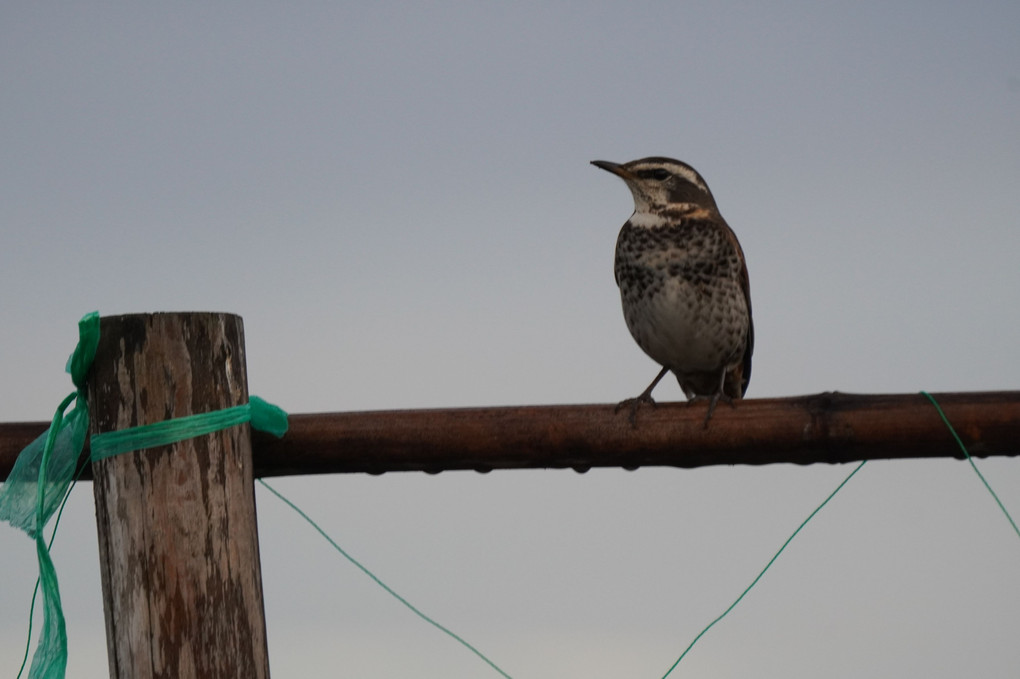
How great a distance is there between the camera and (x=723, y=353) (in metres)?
4.09

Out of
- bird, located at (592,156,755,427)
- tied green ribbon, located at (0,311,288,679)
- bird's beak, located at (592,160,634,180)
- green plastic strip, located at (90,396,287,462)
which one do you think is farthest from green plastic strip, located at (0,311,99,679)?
bird's beak, located at (592,160,634,180)

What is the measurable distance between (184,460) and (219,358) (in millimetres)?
208

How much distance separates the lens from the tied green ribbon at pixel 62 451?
7.40 feet

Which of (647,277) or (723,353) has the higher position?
(647,277)

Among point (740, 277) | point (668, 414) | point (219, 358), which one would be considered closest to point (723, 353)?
point (740, 277)

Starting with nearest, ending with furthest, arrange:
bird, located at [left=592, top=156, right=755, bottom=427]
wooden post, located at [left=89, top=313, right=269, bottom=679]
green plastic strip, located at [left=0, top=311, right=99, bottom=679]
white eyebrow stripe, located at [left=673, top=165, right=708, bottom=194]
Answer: wooden post, located at [left=89, top=313, right=269, bottom=679] → green plastic strip, located at [left=0, top=311, right=99, bottom=679] → bird, located at [left=592, top=156, right=755, bottom=427] → white eyebrow stripe, located at [left=673, top=165, right=708, bottom=194]

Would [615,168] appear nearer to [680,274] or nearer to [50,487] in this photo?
[680,274]

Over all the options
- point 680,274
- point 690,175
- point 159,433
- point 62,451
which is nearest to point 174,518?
point 159,433

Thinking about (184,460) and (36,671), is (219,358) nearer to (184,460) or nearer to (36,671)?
(184,460)

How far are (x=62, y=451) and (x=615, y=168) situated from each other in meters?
2.38

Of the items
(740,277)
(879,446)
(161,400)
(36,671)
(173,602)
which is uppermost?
(740,277)

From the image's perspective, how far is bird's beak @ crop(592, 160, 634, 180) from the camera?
4.24 meters

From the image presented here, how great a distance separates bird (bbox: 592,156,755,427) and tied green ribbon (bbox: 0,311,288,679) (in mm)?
1734

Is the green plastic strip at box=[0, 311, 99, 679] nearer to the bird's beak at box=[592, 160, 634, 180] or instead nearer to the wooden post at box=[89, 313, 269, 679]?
the wooden post at box=[89, 313, 269, 679]
